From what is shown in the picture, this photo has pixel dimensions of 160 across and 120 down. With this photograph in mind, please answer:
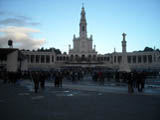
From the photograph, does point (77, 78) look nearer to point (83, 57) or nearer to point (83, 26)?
point (83, 57)

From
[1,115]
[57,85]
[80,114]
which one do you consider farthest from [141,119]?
[57,85]

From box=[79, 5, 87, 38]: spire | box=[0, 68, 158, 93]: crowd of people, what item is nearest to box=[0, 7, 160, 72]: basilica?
box=[79, 5, 87, 38]: spire

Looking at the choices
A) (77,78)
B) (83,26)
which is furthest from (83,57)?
(77,78)

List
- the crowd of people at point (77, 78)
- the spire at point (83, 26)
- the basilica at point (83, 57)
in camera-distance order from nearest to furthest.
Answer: the crowd of people at point (77, 78)
the basilica at point (83, 57)
the spire at point (83, 26)

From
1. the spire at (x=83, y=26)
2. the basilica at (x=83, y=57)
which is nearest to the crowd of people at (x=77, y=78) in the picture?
the basilica at (x=83, y=57)

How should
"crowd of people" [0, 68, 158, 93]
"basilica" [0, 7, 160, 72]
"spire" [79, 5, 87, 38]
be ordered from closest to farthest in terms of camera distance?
1. "crowd of people" [0, 68, 158, 93]
2. "basilica" [0, 7, 160, 72]
3. "spire" [79, 5, 87, 38]

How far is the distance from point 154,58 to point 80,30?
4883 centimetres

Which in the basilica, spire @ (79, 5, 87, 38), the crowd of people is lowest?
the crowd of people

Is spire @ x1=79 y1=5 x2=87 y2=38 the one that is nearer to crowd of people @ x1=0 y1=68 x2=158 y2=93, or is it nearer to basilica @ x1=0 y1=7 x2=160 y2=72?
basilica @ x1=0 y1=7 x2=160 y2=72

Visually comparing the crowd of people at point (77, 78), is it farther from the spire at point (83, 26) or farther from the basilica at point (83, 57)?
the spire at point (83, 26)

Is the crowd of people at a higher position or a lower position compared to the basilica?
lower

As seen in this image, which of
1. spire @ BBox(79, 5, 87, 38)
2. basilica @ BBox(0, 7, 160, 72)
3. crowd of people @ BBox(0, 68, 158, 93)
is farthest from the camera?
spire @ BBox(79, 5, 87, 38)

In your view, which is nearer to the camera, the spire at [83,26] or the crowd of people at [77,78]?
the crowd of people at [77,78]

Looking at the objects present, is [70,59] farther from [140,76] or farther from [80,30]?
[140,76]
